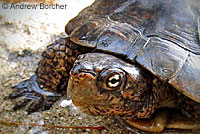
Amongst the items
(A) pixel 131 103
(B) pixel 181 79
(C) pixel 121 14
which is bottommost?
(A) pixel 131 103

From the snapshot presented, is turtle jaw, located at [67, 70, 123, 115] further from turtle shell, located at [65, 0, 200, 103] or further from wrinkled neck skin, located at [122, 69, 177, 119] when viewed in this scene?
turtle shell, located at [65, 0, 200, 103]

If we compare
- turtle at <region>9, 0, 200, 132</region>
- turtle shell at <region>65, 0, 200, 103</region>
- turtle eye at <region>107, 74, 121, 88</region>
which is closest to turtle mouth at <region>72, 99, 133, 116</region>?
turtle at <region>9, 0, 200, 132</region>

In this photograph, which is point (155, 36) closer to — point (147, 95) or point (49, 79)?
point (147, 95)

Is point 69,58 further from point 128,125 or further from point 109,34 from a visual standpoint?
point 128,125

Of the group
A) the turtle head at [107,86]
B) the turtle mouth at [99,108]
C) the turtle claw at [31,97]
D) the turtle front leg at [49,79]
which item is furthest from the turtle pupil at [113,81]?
the turtle claw at [31,97]

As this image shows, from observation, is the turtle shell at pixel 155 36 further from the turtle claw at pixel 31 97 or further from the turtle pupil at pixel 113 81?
the turtle claw at pixel 31 97

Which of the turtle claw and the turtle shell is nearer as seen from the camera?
the turtle shell

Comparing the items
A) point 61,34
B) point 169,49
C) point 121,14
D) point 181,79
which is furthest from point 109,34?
point 61,34
